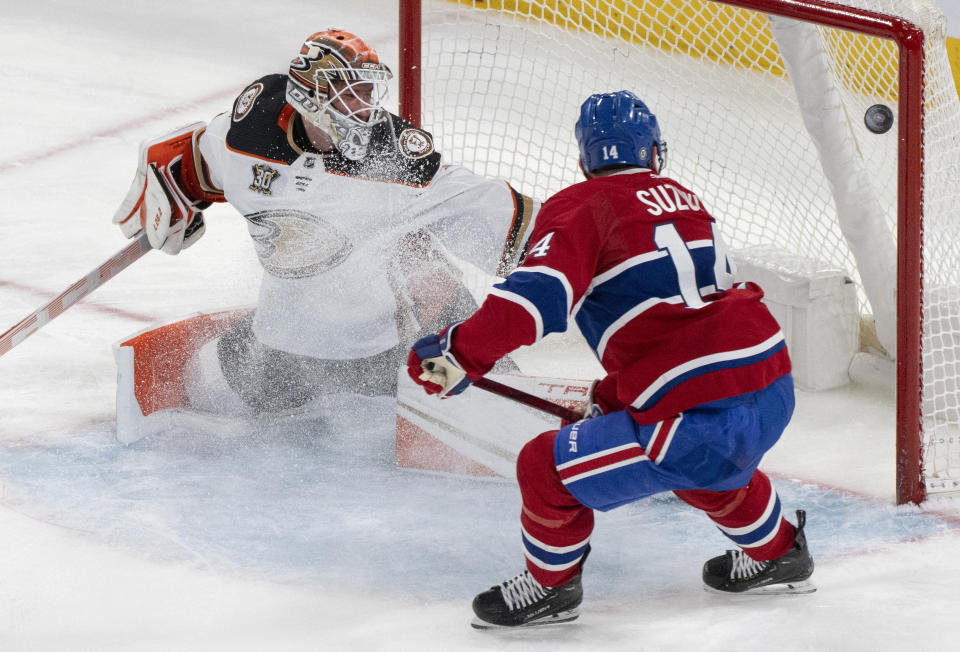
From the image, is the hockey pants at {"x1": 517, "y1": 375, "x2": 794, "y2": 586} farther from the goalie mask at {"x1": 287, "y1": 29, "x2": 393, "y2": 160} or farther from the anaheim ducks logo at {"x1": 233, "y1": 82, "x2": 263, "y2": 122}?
the anaheim ducks logo at {"x1": 233, "y1": 82, "x2": 263, "y2": 122}

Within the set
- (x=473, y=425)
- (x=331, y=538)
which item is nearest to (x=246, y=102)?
(x=473, y=425)

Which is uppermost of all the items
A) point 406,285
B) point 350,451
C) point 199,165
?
point 199,165

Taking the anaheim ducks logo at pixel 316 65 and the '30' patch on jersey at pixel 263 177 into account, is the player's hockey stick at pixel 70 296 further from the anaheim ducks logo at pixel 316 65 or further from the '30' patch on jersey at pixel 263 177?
the anaheim ducks logo at pixel 316 65

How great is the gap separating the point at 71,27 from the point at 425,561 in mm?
4513

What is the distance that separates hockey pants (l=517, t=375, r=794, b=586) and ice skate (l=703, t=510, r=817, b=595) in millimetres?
180

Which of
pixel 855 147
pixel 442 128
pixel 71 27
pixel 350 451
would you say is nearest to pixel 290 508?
pixel 350 451

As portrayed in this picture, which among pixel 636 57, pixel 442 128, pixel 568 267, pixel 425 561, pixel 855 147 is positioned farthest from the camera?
pixel 636 57

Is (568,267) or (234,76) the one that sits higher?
(568,267)

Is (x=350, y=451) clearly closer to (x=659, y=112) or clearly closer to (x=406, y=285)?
(x=406, y=285)

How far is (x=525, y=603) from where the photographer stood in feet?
6.56

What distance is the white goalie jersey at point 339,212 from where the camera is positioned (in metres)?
2.55

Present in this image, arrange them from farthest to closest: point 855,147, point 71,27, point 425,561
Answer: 1. point 71,27
2. point 855,147
3. point 425,561

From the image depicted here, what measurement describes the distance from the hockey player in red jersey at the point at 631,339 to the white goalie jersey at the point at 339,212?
0.64m

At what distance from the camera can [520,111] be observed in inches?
126
